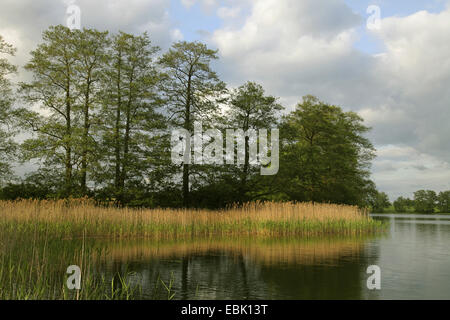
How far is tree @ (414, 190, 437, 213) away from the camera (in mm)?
78625

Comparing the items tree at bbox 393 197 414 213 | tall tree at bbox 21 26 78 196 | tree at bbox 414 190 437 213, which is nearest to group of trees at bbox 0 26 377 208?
tall tree at bbox 21 26 78 196

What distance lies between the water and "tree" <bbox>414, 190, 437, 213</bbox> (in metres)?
71.8

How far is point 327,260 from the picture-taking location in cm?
1079

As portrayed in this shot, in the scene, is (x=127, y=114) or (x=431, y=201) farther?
(x=431, y=201)

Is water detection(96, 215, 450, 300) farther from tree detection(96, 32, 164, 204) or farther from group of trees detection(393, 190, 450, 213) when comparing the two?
group of trees detection(393, 190, 450, 213)

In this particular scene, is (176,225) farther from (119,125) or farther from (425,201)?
(425,201)

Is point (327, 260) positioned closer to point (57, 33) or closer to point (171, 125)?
point (171, 125)

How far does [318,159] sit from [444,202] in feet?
196

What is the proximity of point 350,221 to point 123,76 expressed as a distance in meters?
16.8

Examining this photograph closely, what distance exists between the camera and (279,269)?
934cm

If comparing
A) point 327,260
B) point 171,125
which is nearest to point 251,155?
point 171,125

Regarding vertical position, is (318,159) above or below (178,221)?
above

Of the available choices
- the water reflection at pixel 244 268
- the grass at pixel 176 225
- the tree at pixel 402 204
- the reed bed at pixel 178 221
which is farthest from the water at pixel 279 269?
the tree at pixel 402 204

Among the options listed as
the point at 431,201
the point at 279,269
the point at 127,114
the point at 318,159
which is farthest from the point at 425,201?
the point at 279,269
